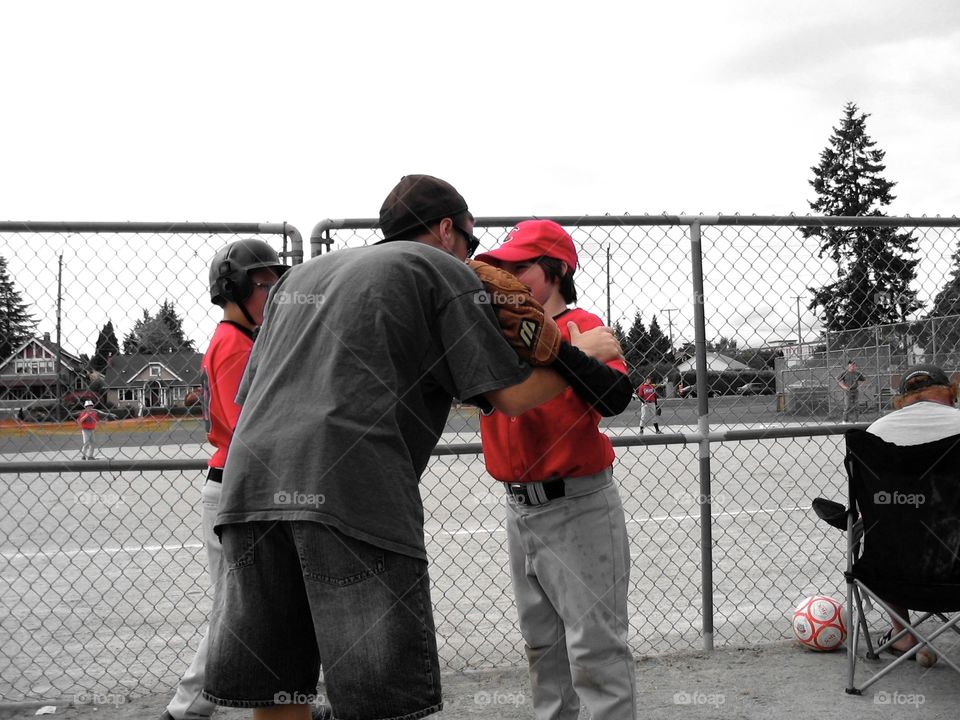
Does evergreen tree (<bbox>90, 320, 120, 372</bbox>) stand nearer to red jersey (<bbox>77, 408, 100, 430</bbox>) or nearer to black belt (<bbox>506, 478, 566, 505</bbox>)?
red jersey (<bbox>77, 408, 100, 430</bbox>)

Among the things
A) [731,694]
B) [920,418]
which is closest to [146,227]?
[731,694]

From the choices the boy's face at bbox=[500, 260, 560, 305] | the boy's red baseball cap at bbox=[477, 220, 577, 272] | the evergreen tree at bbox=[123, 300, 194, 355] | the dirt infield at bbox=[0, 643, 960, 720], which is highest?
the boy's red baseball cap at bbox=[477, 220, 577, 272]

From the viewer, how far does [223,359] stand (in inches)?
144

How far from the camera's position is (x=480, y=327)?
2029mm

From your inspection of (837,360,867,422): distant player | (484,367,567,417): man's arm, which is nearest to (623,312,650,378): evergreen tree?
(484,367,567,417): man's arm

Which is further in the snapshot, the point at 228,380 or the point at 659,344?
the point at 659,344

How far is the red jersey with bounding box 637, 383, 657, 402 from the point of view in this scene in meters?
5.59

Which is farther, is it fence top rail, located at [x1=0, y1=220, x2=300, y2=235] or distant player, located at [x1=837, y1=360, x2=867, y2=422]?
distant player, located at [x1=837, y1=360, x2=867, y2=422]

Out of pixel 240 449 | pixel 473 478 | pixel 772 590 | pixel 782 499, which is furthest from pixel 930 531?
pixel 473 478

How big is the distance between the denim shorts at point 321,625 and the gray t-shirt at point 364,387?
5cm

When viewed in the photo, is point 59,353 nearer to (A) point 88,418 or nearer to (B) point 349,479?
(A) point 88,418

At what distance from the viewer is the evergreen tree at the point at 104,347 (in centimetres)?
438

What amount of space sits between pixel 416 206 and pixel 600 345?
73 centimetres

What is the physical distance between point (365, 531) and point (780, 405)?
18.4ft
